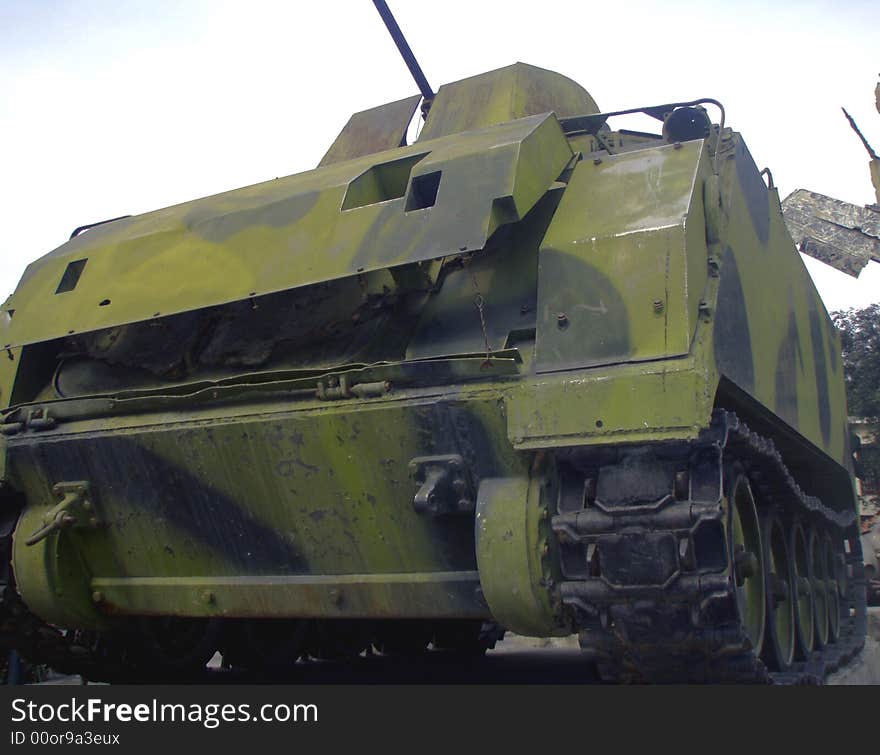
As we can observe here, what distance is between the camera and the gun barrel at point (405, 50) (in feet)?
22.9

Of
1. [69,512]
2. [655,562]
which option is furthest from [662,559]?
[69,512]

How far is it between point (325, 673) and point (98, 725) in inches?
151

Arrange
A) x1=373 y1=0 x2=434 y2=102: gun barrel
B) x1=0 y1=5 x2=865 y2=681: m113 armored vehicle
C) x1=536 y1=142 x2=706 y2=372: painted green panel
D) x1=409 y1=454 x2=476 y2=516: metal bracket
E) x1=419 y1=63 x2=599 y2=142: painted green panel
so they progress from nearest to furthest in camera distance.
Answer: x1=0 y1=5 x2=865 y2=681: m113 armored vehicle < x1=536 y1=142 x2=706 y2=372: painted green panel < x1=409 y1=454 x2=476 y2=516: metal bracket < x1=419 y1=63 x2=599 y2=142: painted green panel < x1=373 y1=0 x2=434 y2=102: gun barrel

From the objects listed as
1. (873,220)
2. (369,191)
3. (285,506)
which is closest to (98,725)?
(285,506)

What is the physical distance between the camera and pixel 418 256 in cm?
427

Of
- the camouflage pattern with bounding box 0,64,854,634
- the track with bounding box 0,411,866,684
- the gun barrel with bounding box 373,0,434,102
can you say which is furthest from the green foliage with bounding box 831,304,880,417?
the track with bounding box 0,411,866,684

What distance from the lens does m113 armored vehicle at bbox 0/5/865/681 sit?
3.80m

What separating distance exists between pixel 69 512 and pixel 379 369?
1778mm

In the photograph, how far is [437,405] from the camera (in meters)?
4.01

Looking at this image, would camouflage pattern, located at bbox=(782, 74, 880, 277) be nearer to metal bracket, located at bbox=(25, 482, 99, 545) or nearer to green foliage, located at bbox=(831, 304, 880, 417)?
green foliage, located at bbox=(831, 304, 880, 417)

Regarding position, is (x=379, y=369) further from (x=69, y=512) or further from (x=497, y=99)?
(x=497, y=99)

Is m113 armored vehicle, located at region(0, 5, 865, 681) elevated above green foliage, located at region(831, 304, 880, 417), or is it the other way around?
m113 armored vehicle, located at region(0, 5, 865, 681)

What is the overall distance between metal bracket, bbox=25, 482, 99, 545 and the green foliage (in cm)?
1482

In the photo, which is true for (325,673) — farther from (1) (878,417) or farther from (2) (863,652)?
(1) (878,417)
